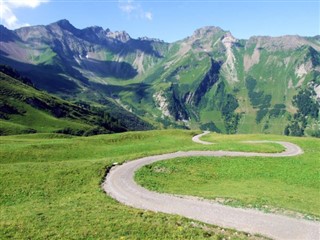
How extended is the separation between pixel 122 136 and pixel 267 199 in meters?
70.7

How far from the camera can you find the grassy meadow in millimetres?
29828

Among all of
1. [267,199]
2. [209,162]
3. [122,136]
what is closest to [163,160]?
[209,162]

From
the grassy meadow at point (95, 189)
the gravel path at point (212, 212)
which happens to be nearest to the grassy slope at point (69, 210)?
the grassy meadow at point (95, 189)

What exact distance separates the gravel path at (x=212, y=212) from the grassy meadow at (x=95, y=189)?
5.91 ft

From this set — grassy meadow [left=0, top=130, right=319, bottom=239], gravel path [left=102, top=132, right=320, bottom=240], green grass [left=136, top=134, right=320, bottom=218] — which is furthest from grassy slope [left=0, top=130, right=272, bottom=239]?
green grass [left=136, top=134, right=320, bottom=218]

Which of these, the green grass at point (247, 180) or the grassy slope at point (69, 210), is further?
the green grass at point (247, 180)

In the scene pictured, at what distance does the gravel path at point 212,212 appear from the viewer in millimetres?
31827

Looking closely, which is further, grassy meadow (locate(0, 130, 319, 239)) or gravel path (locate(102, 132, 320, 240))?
gravel path (locate(102, 132, 320, 240))

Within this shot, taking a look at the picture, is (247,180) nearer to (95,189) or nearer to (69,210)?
(95,189)

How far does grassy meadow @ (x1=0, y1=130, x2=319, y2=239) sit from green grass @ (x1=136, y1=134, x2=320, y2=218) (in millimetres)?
161

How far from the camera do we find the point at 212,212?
36.6 meters

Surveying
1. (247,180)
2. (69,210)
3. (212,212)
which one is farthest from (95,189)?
(247,180)

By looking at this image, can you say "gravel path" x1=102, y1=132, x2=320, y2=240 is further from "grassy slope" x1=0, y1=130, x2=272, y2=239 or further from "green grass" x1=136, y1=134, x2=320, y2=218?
"green grass" x1=136, y1=134, x2=320, y2=218

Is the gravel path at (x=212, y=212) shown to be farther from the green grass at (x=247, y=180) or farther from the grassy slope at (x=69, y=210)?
the green grass at (x=247, y=180)
